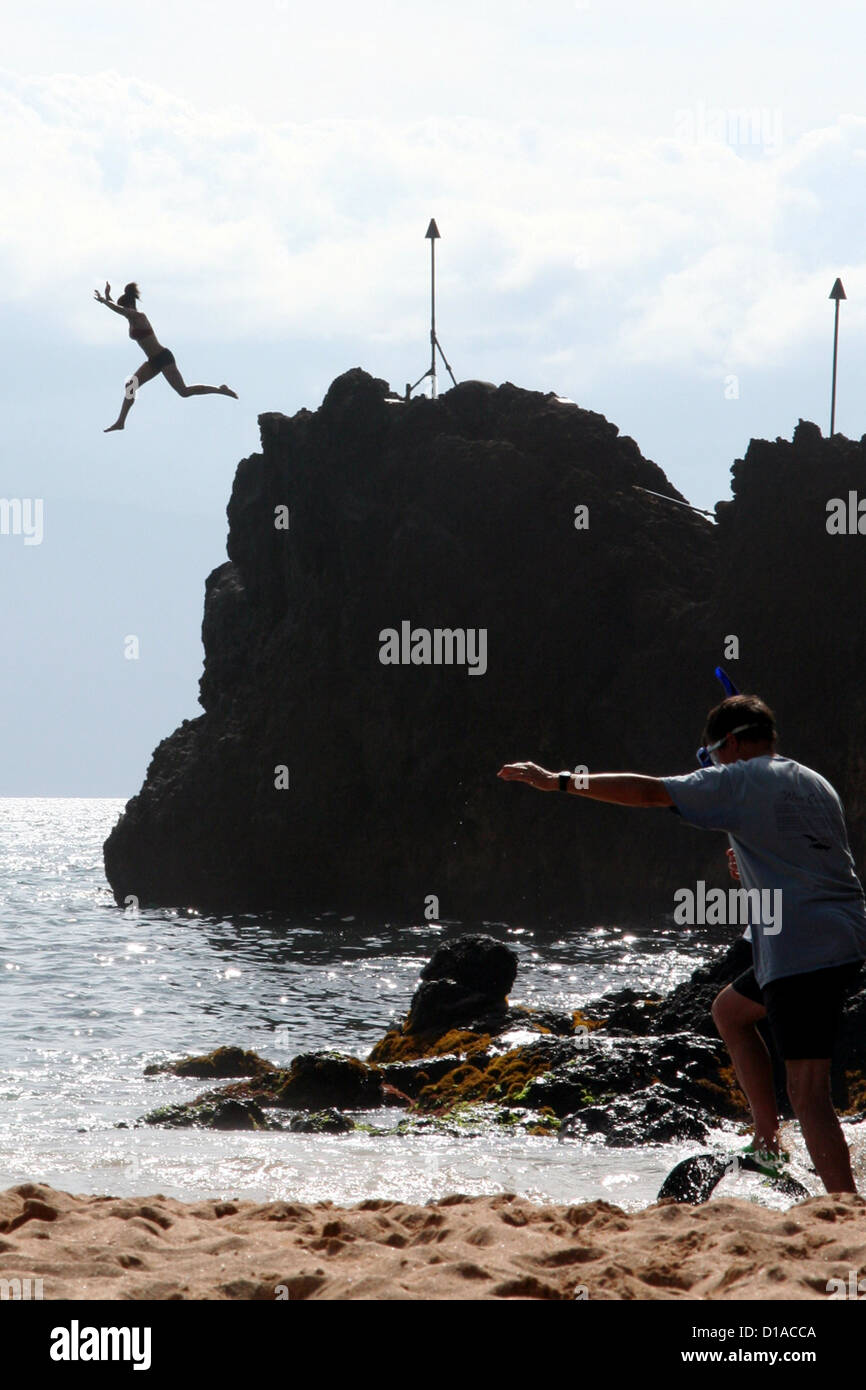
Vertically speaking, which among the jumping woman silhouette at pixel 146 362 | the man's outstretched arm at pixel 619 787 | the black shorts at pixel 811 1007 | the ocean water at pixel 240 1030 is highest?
the jumping woman silhouette at pixel 146 362

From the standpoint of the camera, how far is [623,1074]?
11.8 meters

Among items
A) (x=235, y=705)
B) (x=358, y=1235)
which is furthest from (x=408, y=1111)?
(x=235, y=705)

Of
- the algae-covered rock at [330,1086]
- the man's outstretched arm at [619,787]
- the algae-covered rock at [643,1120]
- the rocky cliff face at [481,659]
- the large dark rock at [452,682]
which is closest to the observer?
the man's outstretched arm at [619,787]

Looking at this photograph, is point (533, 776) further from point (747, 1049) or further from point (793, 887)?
point (747, 1049)

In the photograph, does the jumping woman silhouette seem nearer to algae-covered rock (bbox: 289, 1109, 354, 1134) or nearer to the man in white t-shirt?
algae-covered rock (bbox: 289, 1109, 354, 1134)

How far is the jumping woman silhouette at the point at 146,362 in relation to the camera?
1174cm

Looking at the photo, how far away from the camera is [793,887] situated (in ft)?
17.2

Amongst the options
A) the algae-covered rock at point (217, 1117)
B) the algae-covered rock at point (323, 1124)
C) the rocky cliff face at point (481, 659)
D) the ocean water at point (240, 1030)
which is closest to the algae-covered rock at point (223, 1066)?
the ocean water at point (240, 1030)

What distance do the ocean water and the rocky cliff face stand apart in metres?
3.01

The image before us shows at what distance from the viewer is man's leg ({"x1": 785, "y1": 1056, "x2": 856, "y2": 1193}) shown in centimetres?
518

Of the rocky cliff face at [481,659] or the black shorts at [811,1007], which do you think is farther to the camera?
the rocky cliff face at [481,659]

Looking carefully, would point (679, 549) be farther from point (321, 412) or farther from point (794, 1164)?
point (794, 1164)

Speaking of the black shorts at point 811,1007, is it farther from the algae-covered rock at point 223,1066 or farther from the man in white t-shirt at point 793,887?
the algae-covered rock at point 223,1066
